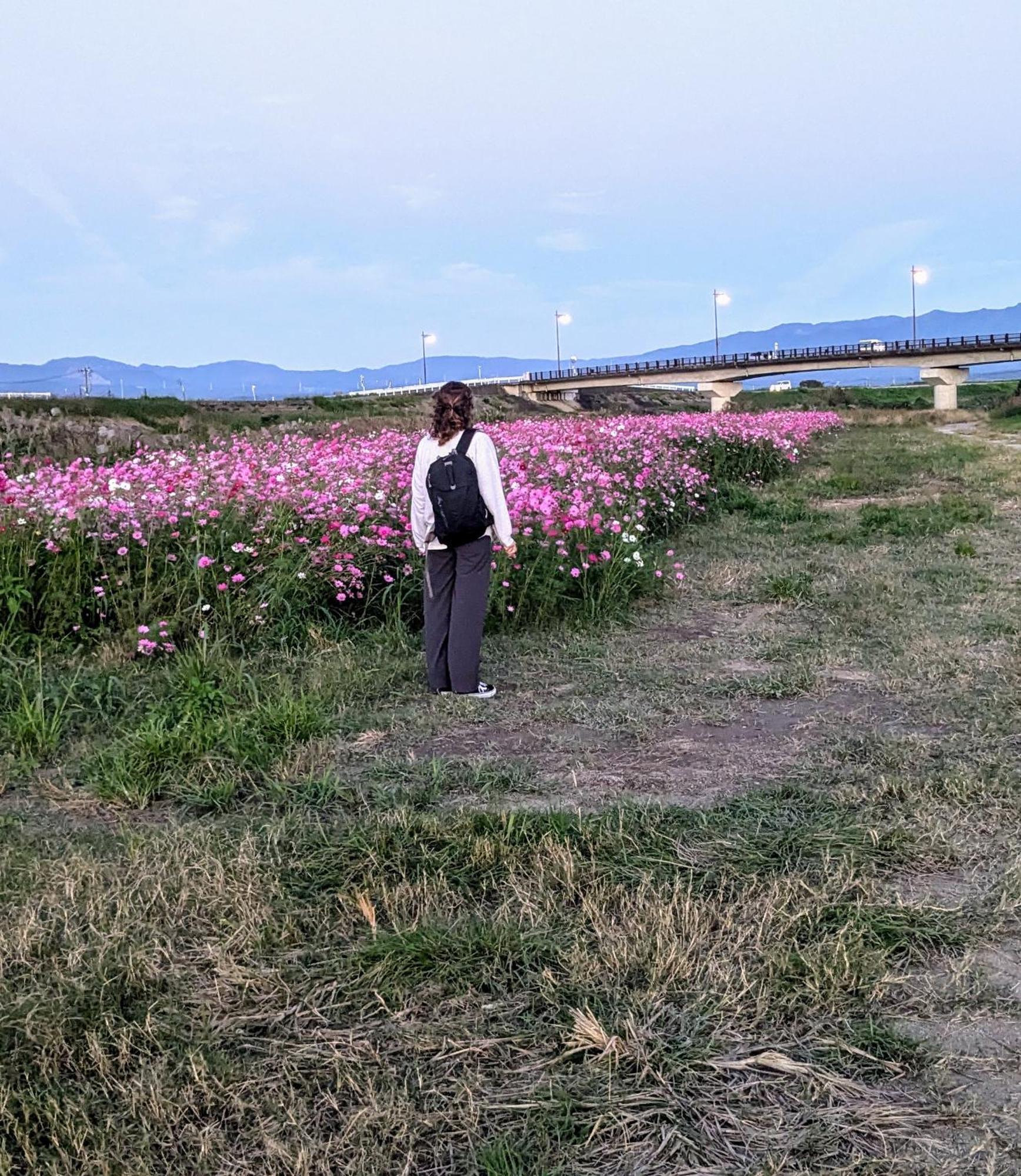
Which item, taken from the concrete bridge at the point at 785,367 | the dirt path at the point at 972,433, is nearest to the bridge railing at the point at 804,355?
the concrete bridge at the point at 785,367

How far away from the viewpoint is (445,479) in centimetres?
564

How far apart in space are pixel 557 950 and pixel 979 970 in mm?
1127

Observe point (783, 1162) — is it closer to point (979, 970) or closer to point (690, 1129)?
point (690, 1129)

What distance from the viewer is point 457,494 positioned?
5.63 meters

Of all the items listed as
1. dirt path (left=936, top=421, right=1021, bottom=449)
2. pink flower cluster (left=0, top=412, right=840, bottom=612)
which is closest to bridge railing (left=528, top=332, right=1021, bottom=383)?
dirt path (left=936, top=421, right=1021, bottom=449)

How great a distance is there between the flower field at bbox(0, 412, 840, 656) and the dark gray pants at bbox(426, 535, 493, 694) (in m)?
0.95

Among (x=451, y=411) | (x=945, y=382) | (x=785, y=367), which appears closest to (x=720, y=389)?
(x=785, y=367)

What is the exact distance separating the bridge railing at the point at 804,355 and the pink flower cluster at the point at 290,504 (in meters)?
77.4

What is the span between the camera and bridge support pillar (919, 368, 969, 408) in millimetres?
75375

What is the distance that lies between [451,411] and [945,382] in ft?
269

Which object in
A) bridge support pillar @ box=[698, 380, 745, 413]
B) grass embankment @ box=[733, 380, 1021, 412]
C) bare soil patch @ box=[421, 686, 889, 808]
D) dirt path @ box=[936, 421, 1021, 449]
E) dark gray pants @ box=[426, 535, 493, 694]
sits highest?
bridge support pillar @ box=[698, 380, 745, 413]

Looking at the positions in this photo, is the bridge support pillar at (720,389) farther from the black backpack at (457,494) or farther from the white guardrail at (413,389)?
the black backpack at (457,494)

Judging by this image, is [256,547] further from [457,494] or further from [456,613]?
[457,494]

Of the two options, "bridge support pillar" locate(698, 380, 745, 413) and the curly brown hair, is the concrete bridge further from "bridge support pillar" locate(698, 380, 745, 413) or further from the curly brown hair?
the curly brown hair
